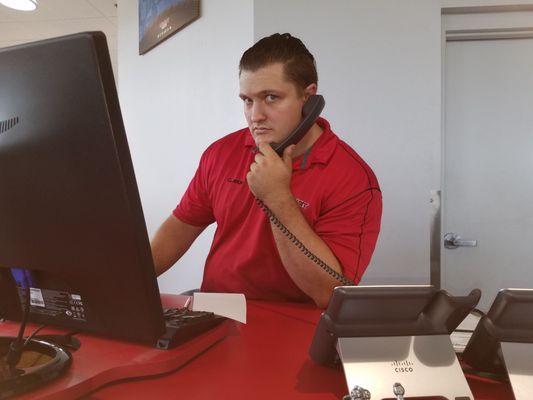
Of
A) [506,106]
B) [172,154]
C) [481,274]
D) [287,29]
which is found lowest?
[481,274]

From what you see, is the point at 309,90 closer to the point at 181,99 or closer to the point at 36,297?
the point at 36,297

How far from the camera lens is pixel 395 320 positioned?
59 centimetres

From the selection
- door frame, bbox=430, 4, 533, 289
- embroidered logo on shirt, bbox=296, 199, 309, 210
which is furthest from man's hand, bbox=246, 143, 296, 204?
door frame, bbox=430, 4, 533, 289

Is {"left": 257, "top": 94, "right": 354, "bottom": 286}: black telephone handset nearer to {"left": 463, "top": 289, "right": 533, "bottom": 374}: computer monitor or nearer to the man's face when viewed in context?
the man's face

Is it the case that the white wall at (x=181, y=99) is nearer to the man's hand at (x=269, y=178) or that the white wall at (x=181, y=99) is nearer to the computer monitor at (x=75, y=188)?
the man's hand at (x=269, y=178)

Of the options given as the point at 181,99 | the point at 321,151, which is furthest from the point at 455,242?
the point at 181,99

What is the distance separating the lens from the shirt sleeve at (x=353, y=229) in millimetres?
1275

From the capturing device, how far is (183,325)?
699 mm

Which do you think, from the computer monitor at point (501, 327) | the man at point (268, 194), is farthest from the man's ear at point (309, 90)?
the computer monitor at point (501, 327)

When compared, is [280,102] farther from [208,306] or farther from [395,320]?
[395,320]

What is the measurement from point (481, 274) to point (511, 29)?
4.40 ft

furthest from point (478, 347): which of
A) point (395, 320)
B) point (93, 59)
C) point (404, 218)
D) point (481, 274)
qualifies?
point (481, 274)

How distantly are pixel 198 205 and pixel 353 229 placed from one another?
1.87 feet

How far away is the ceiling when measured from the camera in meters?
3.82
